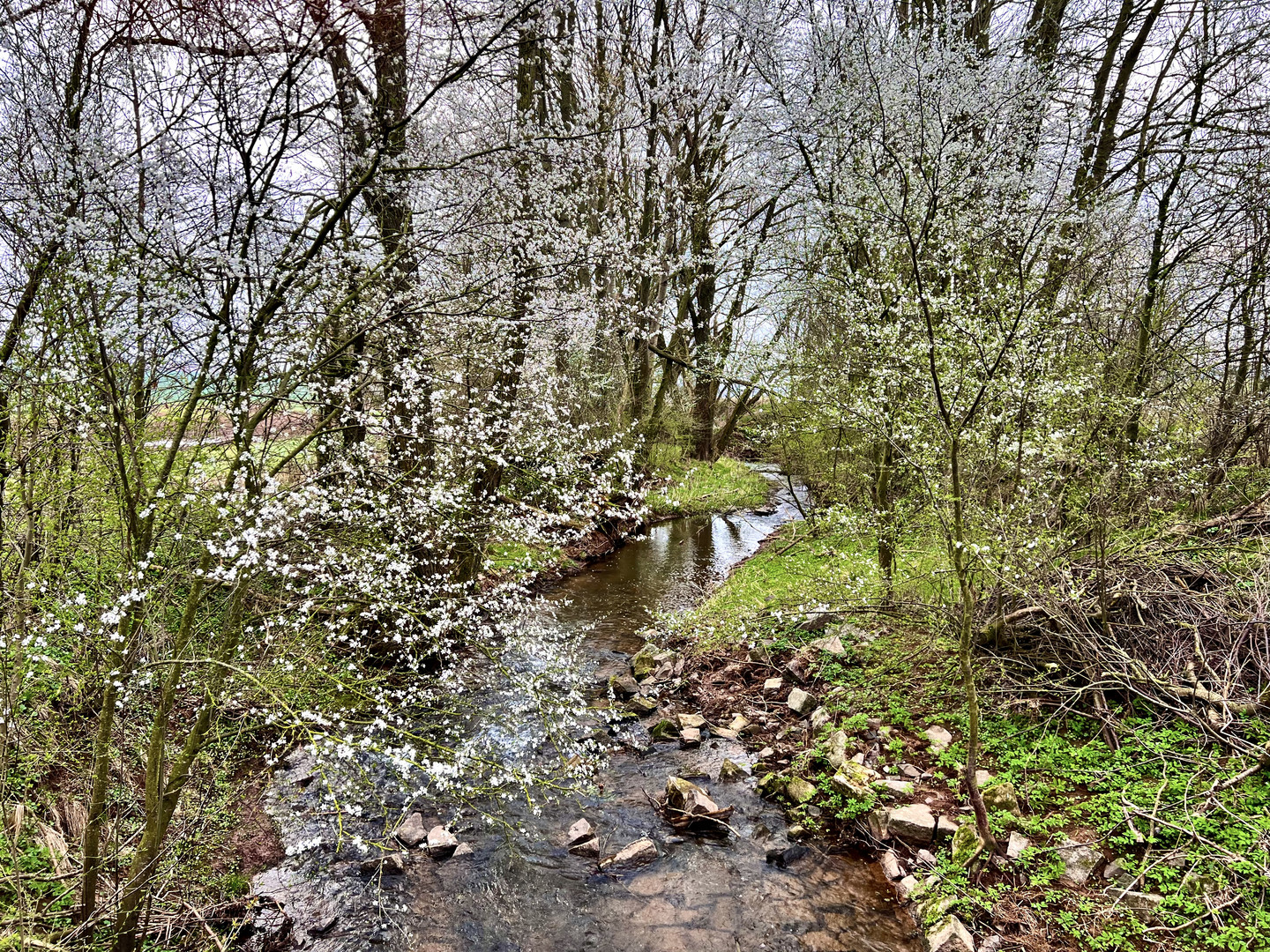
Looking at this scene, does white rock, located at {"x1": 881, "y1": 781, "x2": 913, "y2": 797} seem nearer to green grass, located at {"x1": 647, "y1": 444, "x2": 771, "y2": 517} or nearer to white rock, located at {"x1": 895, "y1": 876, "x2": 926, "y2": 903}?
white rock, located at {"x1": 895, "y1": 876, "x2": 926, "y2": 903}

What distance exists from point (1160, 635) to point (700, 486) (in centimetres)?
1312

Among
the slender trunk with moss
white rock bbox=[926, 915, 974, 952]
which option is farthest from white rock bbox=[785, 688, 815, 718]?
white rock bbox=[926, 915, 974, 952]

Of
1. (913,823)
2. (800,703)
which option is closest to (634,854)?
(913,823)

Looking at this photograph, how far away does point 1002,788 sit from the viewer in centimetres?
453

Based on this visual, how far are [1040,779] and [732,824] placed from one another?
2374 mm

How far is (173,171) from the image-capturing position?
142 inches

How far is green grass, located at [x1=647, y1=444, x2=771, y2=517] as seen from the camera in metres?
16.7

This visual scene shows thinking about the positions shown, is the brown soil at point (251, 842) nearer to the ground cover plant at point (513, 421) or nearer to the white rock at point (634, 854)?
the ground cover plant at point (513, 421)

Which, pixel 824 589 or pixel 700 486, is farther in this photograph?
pixel 700 486

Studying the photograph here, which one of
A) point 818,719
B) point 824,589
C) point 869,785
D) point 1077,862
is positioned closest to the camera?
point 1077,862

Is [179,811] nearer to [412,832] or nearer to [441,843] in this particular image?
[412,832]

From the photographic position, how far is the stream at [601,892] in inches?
162

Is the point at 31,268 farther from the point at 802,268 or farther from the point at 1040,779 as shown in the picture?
the point at 802,268

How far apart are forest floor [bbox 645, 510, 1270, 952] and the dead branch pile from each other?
7.6 inches
